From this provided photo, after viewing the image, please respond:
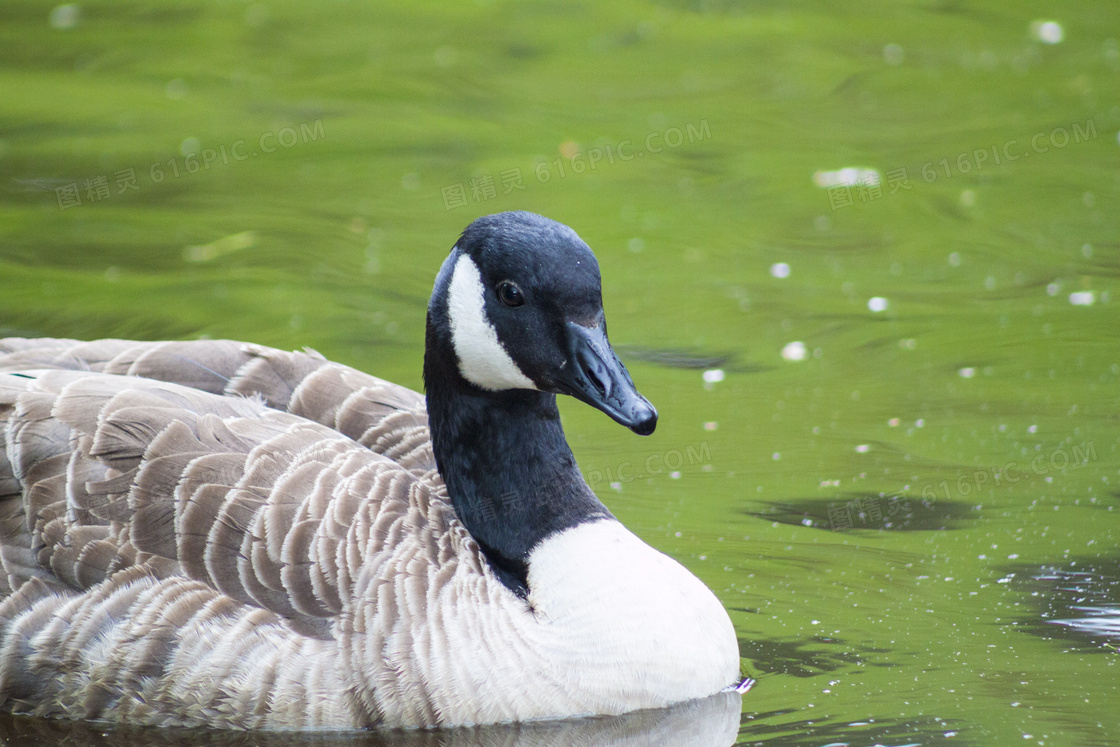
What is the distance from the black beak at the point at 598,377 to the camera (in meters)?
6.16

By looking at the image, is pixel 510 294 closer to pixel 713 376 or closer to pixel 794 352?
pixel 713 376

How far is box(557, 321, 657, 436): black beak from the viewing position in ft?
20.2

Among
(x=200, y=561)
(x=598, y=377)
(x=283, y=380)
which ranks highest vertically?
(x=598, y=377)

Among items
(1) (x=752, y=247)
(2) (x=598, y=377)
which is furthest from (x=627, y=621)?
(1) (x=752, y=247)

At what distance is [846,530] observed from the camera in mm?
8242

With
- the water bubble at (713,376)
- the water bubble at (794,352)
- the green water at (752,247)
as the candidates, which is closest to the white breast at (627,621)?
the green water at (752,247)

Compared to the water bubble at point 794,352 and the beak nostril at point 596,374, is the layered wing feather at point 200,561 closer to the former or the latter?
the beak nostril at point 596,374

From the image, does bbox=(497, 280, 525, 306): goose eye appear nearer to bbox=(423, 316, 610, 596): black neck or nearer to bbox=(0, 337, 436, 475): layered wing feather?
bbox=(423, 316, 610, 596): black neck

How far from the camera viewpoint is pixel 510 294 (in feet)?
21.3

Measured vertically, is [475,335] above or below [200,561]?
above

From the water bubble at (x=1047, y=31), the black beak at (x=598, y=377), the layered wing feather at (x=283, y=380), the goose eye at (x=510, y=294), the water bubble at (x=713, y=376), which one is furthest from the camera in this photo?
the water bubble at (x=1047, y=31)

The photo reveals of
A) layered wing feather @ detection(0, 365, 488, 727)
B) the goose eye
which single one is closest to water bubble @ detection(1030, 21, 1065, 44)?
the goose eye

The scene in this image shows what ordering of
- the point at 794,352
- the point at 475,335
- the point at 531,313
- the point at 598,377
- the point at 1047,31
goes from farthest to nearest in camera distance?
the point at 1047,31 < the point at 794,352 < the point at 475,335 < the point at 531,313 < the point at 598,377

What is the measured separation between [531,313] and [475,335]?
31cm
